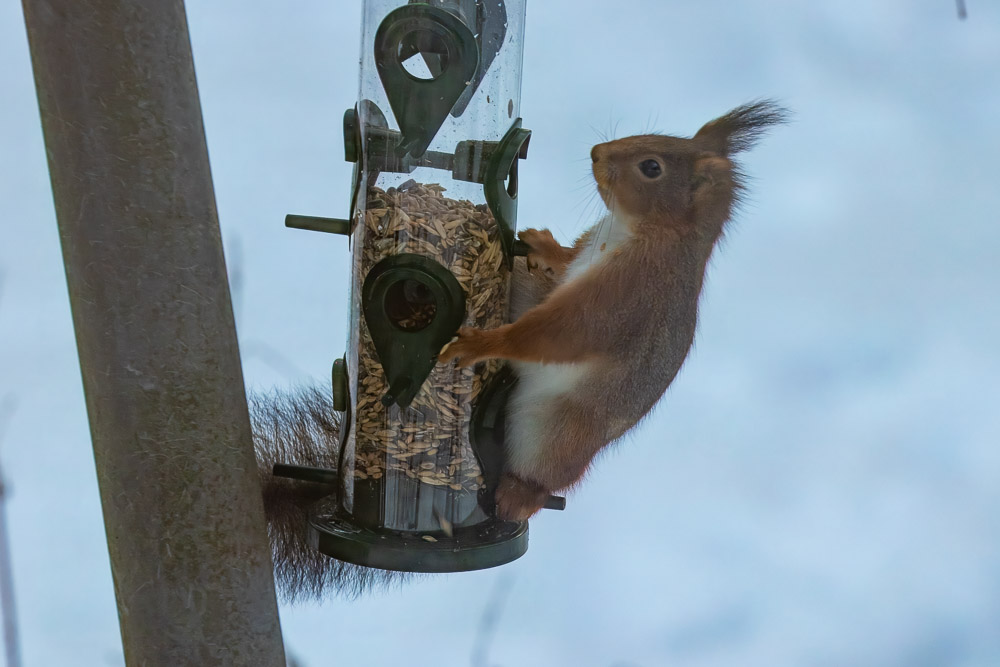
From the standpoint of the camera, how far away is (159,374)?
1345mm

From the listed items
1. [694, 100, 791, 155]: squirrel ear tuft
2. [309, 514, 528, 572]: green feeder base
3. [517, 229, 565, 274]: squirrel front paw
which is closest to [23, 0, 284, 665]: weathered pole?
[309, 514, 528, 572]: green feeder base

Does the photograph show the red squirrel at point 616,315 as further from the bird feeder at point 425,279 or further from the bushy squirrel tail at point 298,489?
the bushy squirrel tail at point 298,489

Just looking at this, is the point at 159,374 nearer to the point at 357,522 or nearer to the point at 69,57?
the point at 69,57

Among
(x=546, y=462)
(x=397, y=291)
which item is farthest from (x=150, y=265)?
(x=546, y=462)

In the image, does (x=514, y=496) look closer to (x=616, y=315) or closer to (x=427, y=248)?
(x=616, y=315)

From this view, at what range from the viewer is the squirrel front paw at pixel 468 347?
170 centimetres

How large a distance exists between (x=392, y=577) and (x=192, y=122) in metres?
1.14

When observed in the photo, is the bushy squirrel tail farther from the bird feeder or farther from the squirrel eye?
the squirrel eye

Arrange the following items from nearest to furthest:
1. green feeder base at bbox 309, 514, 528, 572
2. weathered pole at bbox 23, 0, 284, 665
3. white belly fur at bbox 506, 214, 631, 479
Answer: weathered pole at bbox 23, 0, 284, 665, green feeder base at bbox 309, 514, 528, 572, white belly fur at bbox 506, 214, 631, 479

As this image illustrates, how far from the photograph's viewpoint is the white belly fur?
71.6 inches

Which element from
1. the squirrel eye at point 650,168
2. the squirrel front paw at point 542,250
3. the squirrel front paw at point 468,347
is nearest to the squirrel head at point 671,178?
the squirrel eye at point 650,168

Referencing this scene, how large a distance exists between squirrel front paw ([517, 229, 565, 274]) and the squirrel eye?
23 centimetres

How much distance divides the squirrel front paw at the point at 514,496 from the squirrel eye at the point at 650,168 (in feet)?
2.09

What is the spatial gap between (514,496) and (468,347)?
0.32 metres
